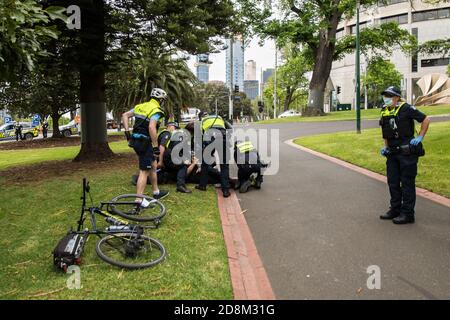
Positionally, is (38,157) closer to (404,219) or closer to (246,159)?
(246,159)

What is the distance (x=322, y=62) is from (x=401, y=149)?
2849 cm

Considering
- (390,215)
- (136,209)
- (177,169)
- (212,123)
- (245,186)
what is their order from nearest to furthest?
(390,215) → (136,209) → (212,123) → (245,186) → (177,169)

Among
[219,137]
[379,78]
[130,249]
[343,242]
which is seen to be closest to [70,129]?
[379,78]

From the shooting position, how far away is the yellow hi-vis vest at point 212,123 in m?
8.03

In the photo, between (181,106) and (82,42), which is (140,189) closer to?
(82,42)

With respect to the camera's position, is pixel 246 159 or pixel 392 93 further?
pixel 246 159

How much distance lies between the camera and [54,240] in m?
5.46

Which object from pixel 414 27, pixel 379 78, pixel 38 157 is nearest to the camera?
pixel 38 157

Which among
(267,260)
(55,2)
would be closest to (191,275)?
(267,260)

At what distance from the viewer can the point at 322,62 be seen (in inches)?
1293

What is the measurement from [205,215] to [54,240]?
89.4 inches

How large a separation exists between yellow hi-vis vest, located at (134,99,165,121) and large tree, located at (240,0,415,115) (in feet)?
85.6

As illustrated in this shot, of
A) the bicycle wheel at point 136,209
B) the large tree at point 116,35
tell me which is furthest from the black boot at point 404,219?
the large tree at point 116,35

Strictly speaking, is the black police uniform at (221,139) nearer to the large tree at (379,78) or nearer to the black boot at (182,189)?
the black boot at (182,189)
